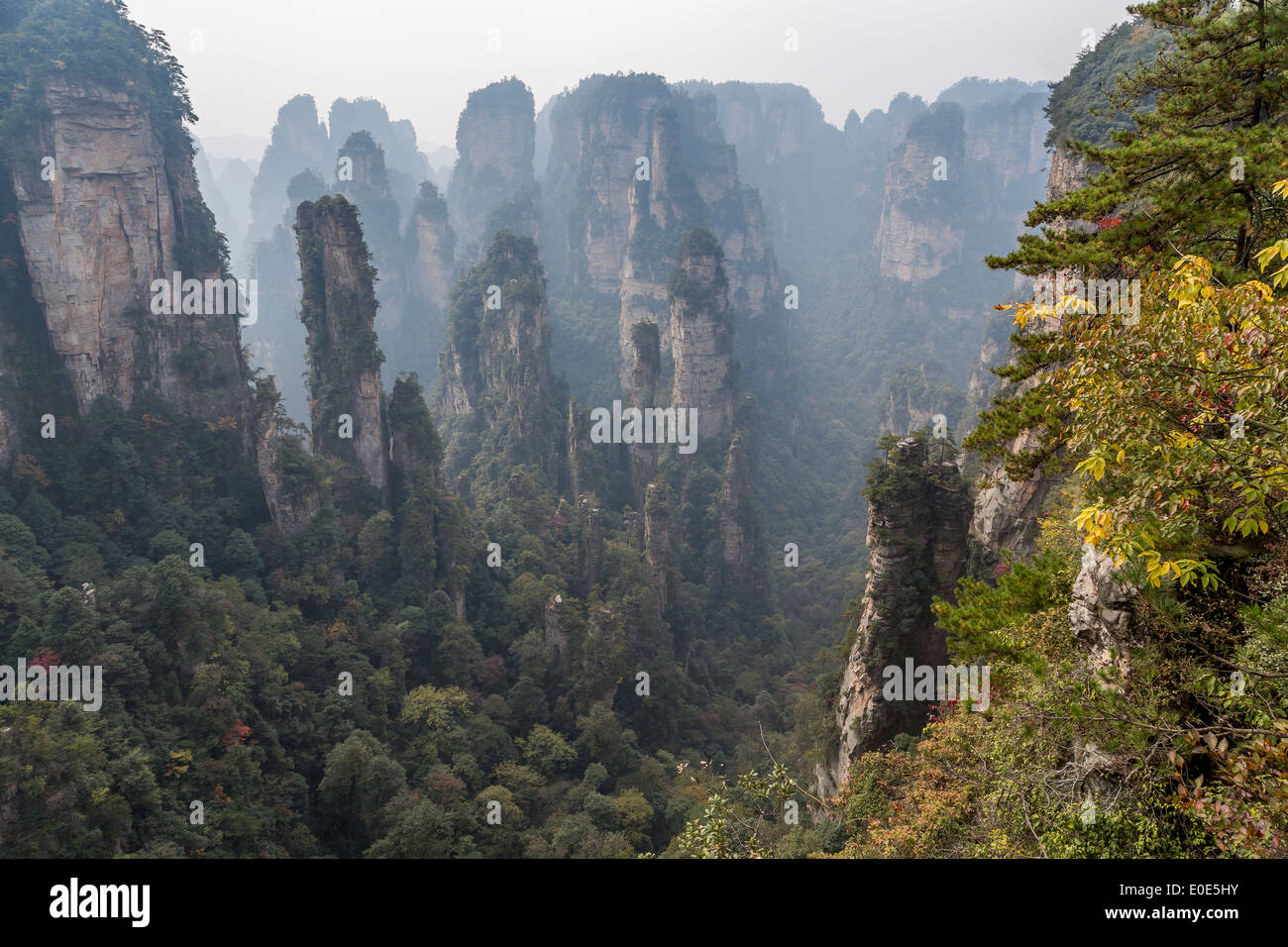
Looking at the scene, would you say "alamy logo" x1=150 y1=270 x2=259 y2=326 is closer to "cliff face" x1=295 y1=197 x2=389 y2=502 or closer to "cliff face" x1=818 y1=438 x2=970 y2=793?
"cliff face" x1=295 y1=197 x2=389 y2=502

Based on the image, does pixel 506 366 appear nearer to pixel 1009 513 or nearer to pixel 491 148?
pixel 1009 513

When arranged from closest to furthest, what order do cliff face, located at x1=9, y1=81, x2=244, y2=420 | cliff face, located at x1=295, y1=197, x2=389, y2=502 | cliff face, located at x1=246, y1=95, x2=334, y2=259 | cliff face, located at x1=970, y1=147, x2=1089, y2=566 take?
cliff face, located at x1=970, y1=147, x2=1089, y2=566 < cliff face, located at x1=9, y1=81, x2=244, y2=420 < cliff face, located at x1=295, y1=197, x2=389, y2=502 < cliff face, located at x1=246, y1=95, x2=334, y2=259

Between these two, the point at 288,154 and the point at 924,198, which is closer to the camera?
the point at 924,198

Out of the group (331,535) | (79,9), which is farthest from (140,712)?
(79,9)

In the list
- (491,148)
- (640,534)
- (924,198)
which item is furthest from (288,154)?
(640,534)

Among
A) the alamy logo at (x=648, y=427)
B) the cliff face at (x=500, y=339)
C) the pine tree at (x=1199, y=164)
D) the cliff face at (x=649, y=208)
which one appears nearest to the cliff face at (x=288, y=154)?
the cliff face at (x=649, y=208)

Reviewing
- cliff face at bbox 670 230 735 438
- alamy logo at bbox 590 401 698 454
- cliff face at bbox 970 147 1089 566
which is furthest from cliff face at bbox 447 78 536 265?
cliff face at bbox 970 147 1089 566
